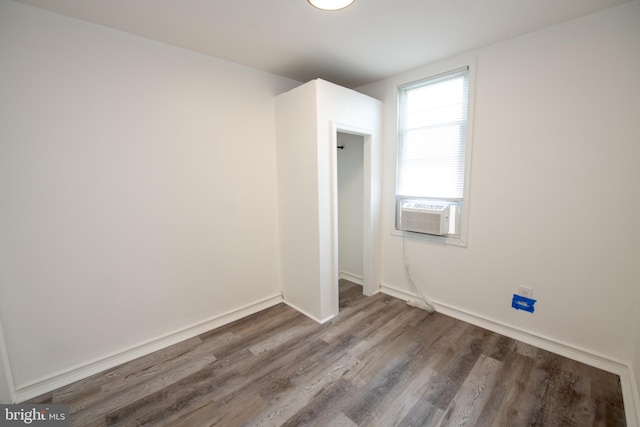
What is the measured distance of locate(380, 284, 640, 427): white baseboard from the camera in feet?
5.33


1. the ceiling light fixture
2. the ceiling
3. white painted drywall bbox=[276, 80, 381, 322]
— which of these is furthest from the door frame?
the ceiling light fixture

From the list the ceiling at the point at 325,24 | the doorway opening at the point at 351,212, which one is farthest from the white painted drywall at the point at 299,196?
the doorway opening at the point at 351,212

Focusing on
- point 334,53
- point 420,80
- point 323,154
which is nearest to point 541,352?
point 323,154

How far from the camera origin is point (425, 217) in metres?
2.72

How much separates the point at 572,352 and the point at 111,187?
3866mm

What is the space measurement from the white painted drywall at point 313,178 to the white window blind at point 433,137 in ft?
1.11

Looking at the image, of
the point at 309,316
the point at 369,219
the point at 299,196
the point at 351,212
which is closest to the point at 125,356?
the point at 309,316

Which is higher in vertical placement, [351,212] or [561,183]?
[561,183]

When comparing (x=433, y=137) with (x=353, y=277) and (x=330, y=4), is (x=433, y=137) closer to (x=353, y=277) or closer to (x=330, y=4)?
(x=330, y=4)

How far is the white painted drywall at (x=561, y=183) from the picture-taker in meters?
1.83

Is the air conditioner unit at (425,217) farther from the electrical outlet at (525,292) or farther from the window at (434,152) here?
the electrical outlet at (525,292)

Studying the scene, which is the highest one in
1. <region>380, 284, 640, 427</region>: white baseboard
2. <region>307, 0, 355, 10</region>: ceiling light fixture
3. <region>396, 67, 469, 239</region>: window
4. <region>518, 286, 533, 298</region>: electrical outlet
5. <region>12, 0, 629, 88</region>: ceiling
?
<region>12, 0, 629, 88</region>: ceiling

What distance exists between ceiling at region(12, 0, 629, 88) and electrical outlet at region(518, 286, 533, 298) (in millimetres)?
2125

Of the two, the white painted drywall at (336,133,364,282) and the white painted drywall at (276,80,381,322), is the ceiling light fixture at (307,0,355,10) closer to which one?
the white painted drywall at (276,80,381,322)
